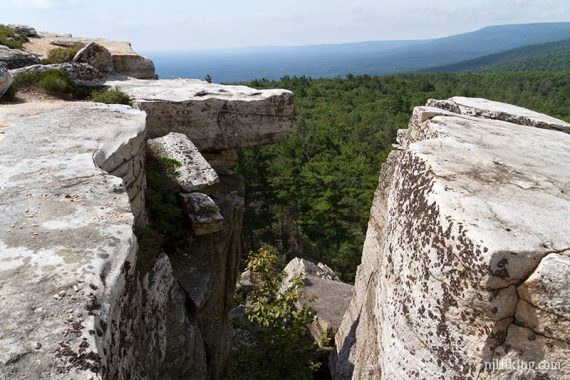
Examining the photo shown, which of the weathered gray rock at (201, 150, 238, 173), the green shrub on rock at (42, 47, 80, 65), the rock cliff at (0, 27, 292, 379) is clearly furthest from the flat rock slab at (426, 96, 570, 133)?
the green shrub on rock at (42, 47, 80, 65)

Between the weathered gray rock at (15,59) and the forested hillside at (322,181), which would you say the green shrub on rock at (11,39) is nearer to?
the weathered gray rock at (15,59)

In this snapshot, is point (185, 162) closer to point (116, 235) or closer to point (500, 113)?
point (116, 235)

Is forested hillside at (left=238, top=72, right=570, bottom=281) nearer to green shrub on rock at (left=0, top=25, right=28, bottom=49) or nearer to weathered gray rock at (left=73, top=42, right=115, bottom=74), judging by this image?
green shrub on rock at (left=0, top=25, right=28, bottom=49)

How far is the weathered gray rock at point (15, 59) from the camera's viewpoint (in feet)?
42.9

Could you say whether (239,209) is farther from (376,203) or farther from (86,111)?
(86,111)

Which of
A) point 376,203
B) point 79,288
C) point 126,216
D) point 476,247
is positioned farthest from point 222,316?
point 476,247

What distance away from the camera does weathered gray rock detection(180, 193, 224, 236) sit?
35.3 ft

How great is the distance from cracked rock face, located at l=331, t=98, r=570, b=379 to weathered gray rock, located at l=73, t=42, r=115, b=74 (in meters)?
12.9

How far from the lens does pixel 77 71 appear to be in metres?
13.6

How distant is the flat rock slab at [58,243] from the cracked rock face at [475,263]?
3356 millimetres

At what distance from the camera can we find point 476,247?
13.6 ft

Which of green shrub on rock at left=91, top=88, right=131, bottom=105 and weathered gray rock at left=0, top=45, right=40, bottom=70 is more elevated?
weathered gray rock at left=0, top=45, right=40, bottom=70

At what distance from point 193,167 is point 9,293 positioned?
7447mm

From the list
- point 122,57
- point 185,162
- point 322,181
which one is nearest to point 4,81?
point 185,162
